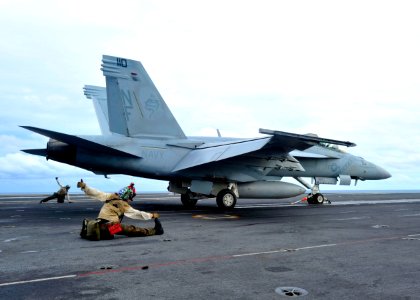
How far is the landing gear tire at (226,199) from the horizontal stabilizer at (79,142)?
14.6 feet

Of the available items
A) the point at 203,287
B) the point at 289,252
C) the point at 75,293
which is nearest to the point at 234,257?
the point at 289,252

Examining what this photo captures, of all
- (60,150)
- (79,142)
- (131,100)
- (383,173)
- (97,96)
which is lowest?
(383,173)

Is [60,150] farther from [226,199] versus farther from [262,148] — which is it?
[262,148]

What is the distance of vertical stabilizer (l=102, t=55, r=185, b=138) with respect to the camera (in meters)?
16.4

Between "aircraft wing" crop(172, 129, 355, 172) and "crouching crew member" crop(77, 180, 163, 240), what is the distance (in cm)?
556

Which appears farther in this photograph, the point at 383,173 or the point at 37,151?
the point at 383,173

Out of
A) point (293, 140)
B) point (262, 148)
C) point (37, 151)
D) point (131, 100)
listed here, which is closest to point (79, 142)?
point (131, 100)

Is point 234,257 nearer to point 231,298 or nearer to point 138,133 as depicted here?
point 231,298

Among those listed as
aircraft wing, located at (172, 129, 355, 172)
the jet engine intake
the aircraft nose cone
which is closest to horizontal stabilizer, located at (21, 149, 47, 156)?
the jet engine intake

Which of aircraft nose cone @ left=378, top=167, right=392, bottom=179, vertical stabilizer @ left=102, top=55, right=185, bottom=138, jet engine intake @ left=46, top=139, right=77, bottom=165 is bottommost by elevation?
aircraft nose cone @ left=378, top=167, right=392, bottom=179

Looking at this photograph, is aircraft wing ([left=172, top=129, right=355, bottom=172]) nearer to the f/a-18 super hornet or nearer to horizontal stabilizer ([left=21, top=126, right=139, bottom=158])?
the f/a-18 super hornet

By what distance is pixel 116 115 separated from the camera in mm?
16656

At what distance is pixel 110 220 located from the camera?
8922 mm

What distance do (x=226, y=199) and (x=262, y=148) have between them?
3.39 m
